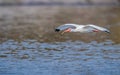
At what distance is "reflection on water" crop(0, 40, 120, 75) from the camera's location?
48.5 ft

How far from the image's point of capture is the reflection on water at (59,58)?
1480 cm

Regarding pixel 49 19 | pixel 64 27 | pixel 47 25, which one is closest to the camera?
pixel 64 27

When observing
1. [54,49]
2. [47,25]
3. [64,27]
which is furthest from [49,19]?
[64,27]

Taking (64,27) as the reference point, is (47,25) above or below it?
below

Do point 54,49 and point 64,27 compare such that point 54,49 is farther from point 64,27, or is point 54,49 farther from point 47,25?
point 47,25

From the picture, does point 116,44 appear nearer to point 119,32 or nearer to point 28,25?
point 119,32

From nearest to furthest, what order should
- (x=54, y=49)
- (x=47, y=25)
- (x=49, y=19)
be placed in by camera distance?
(x=54, y=49), (x=47, y=25), (x=49, y=19)

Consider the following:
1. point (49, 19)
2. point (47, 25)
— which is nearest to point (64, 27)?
point (47, 25)

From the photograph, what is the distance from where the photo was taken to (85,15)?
35219 mm

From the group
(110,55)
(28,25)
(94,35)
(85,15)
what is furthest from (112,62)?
(85,15)

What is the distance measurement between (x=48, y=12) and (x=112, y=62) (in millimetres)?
21815

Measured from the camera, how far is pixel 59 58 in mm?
16891

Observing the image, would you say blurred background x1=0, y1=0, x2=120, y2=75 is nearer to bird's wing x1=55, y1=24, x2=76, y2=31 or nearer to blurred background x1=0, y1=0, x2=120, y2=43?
blurred background x1=0, y1=0, x2=120, y2=43

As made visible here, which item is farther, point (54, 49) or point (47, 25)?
point (47, 25)
